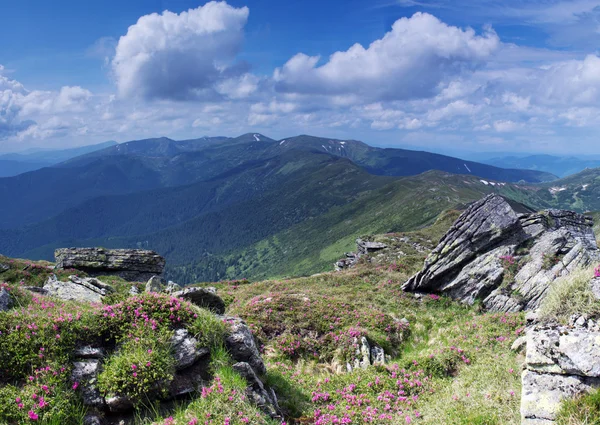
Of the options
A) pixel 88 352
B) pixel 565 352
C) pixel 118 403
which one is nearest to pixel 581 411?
pixel 565 352

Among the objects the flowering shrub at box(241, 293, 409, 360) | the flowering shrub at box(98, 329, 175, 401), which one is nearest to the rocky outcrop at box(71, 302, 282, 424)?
the flowering shrub at box(98, 329, 175, 401)

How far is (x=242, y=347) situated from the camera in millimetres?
11094

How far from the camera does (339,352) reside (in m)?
16.5

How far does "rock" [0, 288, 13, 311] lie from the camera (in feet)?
42.3

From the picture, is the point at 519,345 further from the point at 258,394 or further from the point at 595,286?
the point at 258,394

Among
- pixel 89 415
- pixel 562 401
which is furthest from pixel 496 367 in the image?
pixel 89 415

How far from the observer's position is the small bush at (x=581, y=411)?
7631 millimetres

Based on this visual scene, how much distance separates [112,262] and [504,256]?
182 feet

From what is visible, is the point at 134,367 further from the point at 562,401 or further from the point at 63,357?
the point at 562,401

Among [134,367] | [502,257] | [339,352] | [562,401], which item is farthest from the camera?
[502,257]

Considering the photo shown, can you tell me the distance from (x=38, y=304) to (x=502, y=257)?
29534mm

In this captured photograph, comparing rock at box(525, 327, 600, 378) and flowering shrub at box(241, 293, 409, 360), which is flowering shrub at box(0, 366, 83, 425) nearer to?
flowering shrub at box(241, 293, 409, 360)

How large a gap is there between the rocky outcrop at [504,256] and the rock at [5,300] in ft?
87.0

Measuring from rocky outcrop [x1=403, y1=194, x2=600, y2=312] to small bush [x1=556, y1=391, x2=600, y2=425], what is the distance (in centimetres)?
1543
